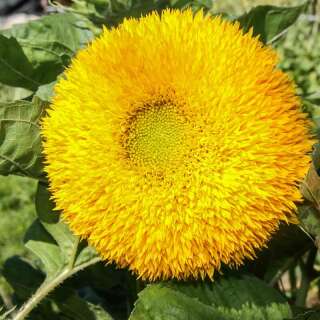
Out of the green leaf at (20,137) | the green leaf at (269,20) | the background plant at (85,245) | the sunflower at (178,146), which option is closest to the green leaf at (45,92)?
the background plant at (85,245)

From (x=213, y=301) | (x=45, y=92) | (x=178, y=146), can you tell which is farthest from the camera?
(x=45, y=92)

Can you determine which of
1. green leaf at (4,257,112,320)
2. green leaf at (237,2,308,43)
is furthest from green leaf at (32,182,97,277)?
green leaf at (237,2,308,43)

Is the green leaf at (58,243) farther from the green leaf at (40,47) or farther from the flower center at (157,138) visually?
the flower center at (157,138)

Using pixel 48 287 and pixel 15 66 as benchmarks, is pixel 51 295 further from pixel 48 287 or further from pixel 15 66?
pixel 15 66

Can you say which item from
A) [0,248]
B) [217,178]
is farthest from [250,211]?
[0,248]

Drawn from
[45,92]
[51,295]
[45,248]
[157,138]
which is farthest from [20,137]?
[51,295]

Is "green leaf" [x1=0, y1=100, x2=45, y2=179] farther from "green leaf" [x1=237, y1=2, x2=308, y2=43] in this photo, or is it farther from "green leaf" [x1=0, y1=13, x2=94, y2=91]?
"green leaf" [x1=237, y1=2, x2=308, y2=43]

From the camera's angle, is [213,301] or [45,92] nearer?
[213,301]
